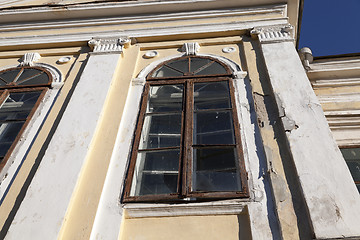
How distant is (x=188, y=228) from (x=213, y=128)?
4.54 feet

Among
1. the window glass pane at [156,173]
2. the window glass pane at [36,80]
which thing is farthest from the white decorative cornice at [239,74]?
the window glass pane at [36,80]

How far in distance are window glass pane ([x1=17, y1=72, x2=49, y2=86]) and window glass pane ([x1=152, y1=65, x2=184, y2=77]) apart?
1564 millimetres

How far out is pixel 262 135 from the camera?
3.89 m

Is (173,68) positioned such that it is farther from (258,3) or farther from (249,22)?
(258,3)

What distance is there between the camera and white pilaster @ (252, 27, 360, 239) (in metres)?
2.93

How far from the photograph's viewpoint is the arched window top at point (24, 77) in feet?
17.7

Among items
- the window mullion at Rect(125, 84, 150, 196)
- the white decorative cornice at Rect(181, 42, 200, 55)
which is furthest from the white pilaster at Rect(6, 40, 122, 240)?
the white decorative cornice at Rect(181, 42, 200, 55)

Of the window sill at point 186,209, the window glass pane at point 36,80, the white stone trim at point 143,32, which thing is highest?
the white stone trim at point 143,32

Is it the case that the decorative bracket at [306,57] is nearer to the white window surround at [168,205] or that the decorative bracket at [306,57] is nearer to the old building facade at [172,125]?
the old building facade at [172,125]

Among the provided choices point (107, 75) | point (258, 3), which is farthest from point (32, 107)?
point (258, 3)

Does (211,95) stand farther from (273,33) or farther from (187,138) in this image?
(273,33)

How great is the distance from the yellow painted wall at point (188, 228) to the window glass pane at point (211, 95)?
1.69m

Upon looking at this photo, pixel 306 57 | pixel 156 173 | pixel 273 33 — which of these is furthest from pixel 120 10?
pixel 156 173

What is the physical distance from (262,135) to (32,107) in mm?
2964
